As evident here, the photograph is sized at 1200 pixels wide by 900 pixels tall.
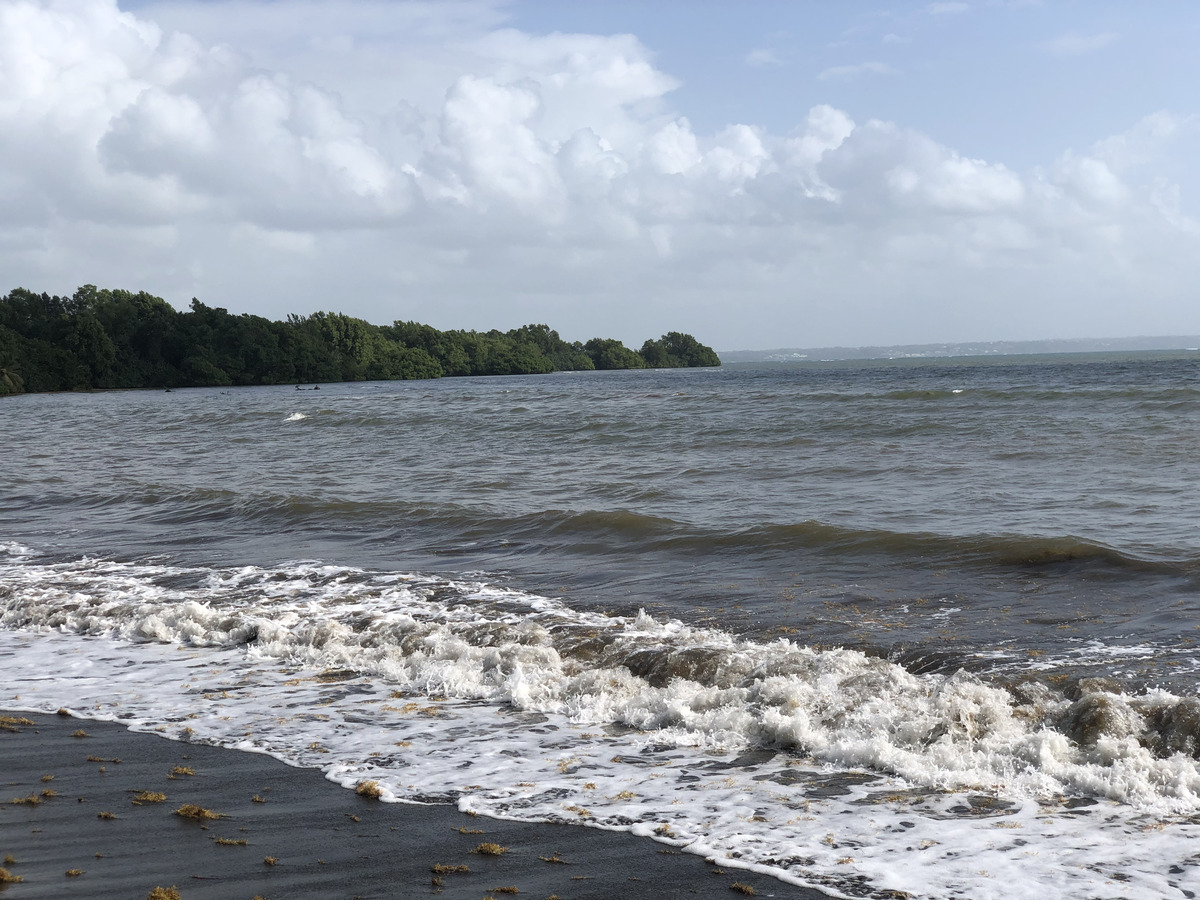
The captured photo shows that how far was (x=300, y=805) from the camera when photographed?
4168 millimetres

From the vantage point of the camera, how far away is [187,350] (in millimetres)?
94188

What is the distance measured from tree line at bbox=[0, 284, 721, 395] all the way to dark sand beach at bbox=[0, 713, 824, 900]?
267 feet

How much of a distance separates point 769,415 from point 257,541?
1922 cm

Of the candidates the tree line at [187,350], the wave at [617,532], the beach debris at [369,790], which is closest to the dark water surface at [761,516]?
the wave at [617,532]

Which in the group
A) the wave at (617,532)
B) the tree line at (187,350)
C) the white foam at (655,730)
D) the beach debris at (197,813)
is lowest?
the white foam at (655,730)

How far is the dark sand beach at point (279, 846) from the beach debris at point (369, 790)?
34mm

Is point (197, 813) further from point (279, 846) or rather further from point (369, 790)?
Result: point (369, 790)

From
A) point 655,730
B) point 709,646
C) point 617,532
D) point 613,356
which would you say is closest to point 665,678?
point 709,646

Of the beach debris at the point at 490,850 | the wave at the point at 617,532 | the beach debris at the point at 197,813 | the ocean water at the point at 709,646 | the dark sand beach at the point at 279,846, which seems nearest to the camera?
the dark sand beach at the point at 279,846

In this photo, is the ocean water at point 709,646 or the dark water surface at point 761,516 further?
the dark water surface at point 761,516

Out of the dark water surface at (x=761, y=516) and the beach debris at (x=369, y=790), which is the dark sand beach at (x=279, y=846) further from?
the dark water surface at (x=761, y=516)

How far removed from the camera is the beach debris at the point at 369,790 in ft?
14.1

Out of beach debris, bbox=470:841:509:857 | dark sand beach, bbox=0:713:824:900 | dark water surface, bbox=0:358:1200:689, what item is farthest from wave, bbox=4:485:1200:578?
beach debris, bbox=470:841:509:857

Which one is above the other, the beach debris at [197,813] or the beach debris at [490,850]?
the beach debris at [197,813]
